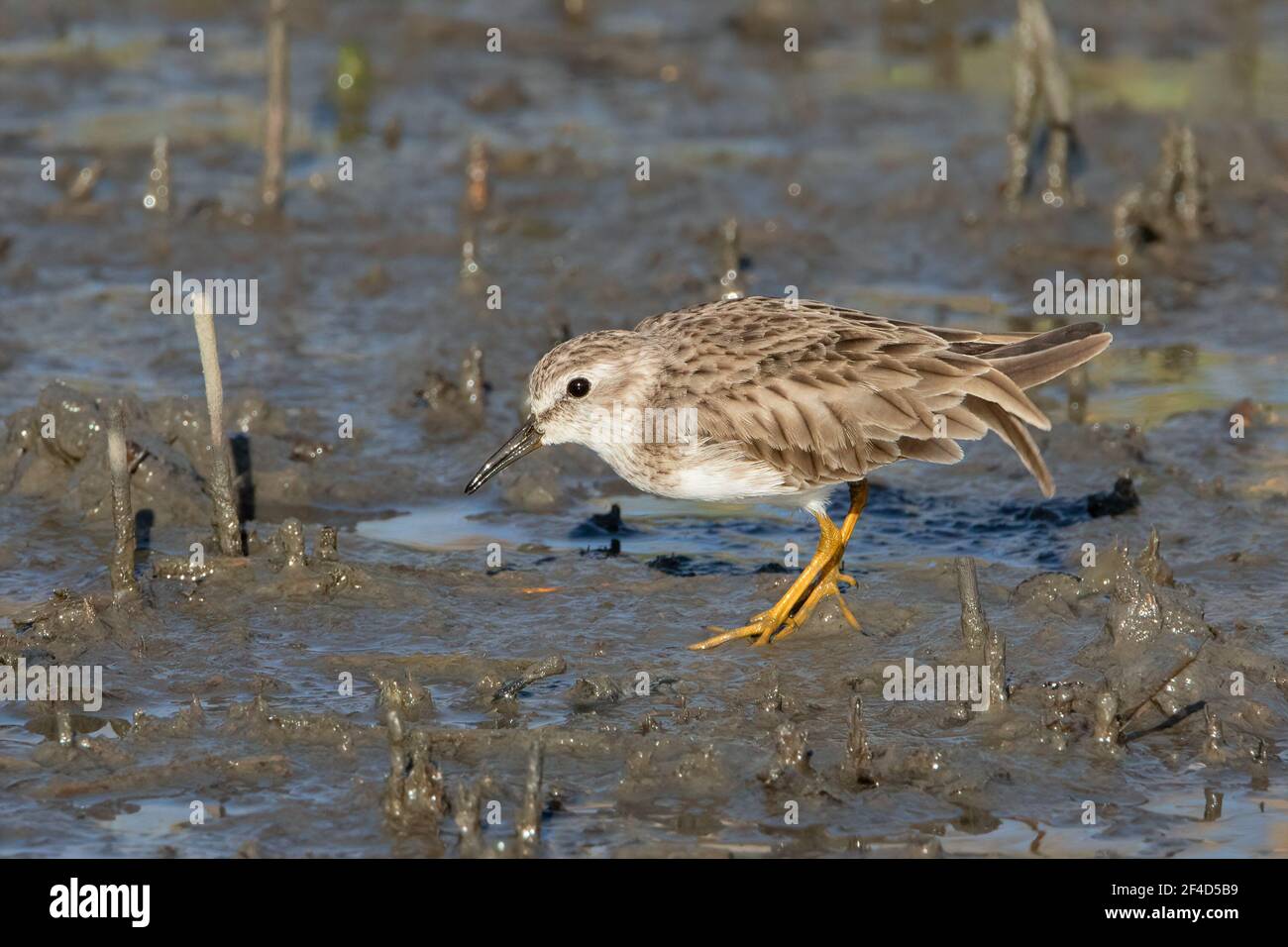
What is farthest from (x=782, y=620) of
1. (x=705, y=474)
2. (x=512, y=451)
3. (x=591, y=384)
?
(x=512, y=451)

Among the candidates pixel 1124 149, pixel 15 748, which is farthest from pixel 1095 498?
pixel 1124 149

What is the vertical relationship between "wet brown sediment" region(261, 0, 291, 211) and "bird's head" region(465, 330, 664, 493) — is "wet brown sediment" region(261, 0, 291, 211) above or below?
above

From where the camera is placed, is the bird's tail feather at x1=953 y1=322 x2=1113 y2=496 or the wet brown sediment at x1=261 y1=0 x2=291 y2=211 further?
the wet brown sediment at x1=261 y1=0 x2=291 y2=211

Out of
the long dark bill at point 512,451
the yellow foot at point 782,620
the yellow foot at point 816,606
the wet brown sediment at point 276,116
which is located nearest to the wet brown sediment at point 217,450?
the long dark bill at point 512,451

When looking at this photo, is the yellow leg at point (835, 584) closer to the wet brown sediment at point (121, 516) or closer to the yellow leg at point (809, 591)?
the yellow leg at point (809, 591)

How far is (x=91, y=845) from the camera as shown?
282 inches

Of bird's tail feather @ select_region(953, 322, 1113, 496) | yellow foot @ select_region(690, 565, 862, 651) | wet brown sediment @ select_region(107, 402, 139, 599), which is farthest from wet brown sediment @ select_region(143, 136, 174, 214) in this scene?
bird's tail feather @ select_region(953, 322, 1113, 496)

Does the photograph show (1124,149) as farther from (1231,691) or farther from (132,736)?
(132,736)

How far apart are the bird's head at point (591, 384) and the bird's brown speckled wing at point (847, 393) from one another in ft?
0.48

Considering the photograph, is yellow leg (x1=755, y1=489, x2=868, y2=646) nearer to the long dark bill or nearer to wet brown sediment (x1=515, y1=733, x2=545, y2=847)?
the long dark bill

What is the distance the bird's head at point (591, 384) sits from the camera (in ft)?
30.2

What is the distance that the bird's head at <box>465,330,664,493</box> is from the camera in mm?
9203
